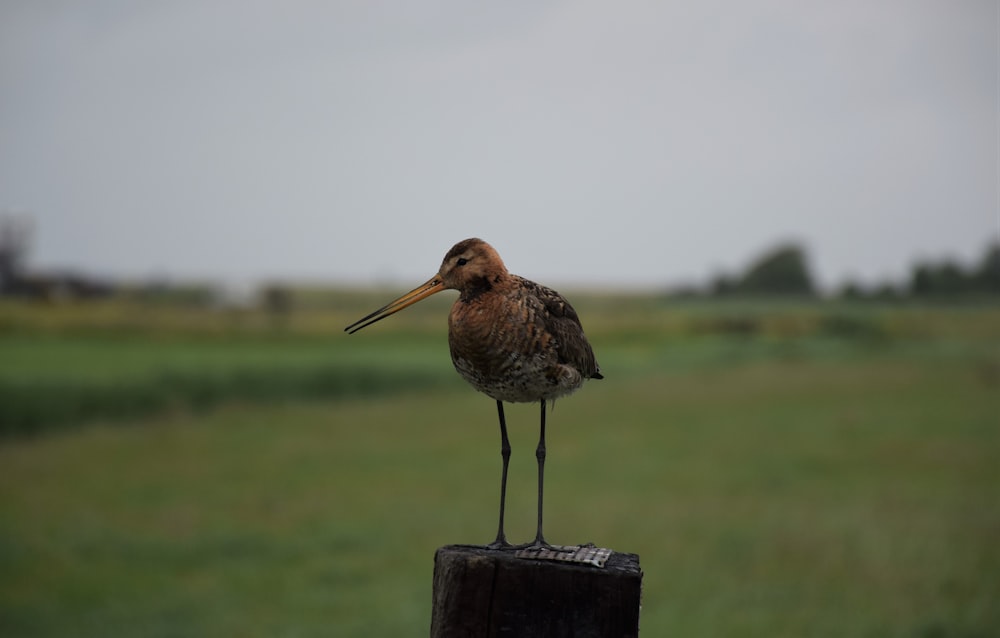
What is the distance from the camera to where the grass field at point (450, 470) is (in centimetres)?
1634

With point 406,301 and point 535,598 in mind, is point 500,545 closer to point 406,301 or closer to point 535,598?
point 535,598

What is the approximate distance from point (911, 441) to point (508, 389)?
3034cm

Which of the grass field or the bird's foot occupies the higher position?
the bird's foot

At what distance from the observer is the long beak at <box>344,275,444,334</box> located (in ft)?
11.8

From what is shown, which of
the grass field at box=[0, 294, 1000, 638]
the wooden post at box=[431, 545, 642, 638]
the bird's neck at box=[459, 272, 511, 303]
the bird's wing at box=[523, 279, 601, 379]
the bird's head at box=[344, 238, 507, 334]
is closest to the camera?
the wooden post at box=[431, 545, 642, 638]

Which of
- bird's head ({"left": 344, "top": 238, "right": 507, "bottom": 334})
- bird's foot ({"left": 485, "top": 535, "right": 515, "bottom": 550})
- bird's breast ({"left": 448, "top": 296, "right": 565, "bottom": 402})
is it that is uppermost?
bird's head ({"left": 344, "top": 238, "right": 507, "bottom": 334})

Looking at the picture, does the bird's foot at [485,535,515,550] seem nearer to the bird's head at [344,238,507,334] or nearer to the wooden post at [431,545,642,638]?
the wooden post at [431,545,642,638]

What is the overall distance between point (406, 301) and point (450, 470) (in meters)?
24.5

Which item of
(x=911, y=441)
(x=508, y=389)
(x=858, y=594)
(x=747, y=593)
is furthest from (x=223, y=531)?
(x=911, y=441)

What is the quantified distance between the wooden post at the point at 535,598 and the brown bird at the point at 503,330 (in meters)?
0.38

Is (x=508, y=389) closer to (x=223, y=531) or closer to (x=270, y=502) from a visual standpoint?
(x=223, y=531)

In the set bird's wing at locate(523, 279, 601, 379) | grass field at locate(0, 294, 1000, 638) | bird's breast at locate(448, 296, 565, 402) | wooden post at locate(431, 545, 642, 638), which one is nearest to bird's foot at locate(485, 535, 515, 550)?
wooden post at locate(431, 545, 642, 638)

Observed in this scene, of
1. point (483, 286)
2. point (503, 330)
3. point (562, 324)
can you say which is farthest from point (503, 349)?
point (562, 324)

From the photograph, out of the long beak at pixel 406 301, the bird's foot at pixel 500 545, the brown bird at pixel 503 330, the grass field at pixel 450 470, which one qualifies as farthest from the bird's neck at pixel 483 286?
the grass field at pixel 450 470
